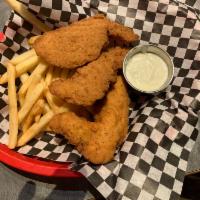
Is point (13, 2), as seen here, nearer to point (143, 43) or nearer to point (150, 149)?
point (143, 43)

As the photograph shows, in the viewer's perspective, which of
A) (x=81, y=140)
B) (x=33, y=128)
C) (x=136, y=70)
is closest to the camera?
(x=81, y=140)

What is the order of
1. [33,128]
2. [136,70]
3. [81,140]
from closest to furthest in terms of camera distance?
[81,140]
[33,128]
[136,70]

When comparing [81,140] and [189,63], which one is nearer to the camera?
[81,140]

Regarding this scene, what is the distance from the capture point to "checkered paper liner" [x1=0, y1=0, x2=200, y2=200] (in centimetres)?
183

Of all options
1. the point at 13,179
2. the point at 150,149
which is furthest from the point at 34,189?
the point at 150,149

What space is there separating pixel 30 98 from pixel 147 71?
0.63 meters

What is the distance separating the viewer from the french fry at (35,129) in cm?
191

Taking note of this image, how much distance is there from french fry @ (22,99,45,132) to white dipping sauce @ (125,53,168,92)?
1.56ft

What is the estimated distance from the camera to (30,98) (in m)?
1.89

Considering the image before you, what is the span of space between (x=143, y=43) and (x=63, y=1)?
1.61ft

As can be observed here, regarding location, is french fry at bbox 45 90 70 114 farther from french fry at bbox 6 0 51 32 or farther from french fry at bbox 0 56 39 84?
french fry at bbox 6 0 51 32

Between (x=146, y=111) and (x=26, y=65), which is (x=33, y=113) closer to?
(x=26, y=65)

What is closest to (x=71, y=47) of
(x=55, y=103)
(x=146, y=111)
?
(x=55, y=103)

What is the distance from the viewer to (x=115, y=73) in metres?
1.96
